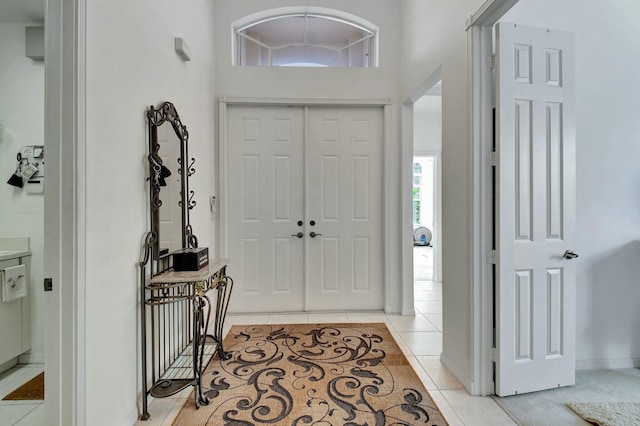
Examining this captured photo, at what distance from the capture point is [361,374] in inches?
87.3

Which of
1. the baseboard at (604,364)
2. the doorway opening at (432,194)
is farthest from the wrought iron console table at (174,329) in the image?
the baseboard at (604,364)

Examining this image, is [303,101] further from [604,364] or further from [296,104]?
[604,364]

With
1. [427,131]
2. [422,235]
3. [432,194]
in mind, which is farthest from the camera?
[422,235]

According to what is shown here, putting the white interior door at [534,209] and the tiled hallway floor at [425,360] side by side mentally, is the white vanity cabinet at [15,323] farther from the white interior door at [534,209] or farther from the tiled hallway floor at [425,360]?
the white interior door at [534,209]

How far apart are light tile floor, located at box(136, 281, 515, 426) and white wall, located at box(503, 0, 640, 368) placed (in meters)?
1.04

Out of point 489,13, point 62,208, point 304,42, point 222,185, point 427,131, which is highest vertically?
point 304,42

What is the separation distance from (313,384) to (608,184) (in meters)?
2.57

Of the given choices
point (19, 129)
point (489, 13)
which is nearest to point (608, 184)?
point (489, 13)

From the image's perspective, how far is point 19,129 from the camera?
2.34 meters

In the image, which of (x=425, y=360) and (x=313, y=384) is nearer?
(x=313, y=384)

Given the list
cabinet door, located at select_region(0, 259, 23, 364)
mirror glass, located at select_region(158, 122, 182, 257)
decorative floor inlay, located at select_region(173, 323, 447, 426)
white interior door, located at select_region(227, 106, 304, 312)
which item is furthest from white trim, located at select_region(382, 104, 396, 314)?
cabinet door, located at select_region(0, 259, 23, 364)

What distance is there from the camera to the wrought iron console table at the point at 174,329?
5.89 ft

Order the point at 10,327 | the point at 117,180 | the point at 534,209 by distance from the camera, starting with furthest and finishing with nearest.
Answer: the point at 10,327 → the point at 534,209 → the point at 117,180

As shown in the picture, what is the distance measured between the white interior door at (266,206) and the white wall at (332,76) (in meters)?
0.20
